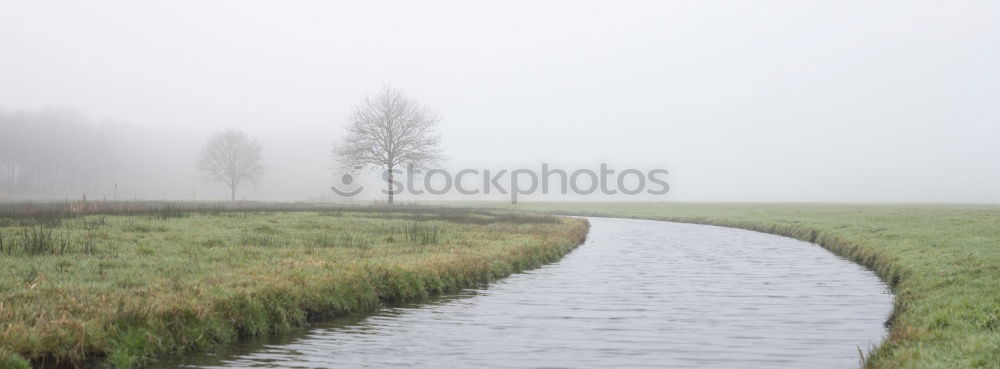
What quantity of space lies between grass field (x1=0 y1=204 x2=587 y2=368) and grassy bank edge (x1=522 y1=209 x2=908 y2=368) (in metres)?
11.4

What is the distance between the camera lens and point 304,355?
14.0m

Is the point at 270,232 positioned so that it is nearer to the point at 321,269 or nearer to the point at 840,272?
the point at 321,269

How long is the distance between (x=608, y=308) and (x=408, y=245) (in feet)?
39.5

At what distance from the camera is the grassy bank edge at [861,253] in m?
13.6

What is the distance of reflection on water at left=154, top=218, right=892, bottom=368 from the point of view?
13.8 m

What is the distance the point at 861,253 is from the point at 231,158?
104666mm

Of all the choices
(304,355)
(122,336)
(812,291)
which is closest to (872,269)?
(812,291)

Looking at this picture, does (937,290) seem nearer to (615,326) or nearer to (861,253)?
(615,326)

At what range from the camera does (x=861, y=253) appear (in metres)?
33.5

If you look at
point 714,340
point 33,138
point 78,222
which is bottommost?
point 714,340

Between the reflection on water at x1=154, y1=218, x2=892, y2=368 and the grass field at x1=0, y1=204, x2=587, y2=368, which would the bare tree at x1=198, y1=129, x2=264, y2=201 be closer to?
the grass field at x1=0, y1=204, x2=587, y2=368

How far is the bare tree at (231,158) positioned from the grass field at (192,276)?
8643 cm

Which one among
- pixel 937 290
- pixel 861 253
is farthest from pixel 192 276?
pixel 861 253

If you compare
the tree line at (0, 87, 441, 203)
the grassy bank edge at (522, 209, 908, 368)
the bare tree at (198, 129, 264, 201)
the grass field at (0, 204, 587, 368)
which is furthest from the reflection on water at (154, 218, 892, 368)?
the bare tree at (198, 129, 264, 201)
